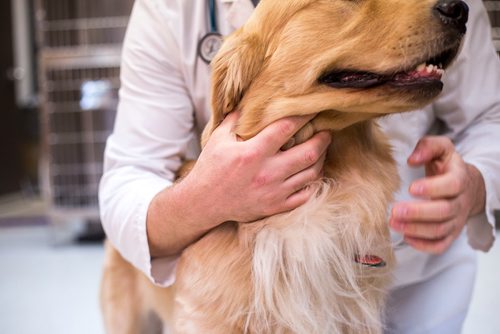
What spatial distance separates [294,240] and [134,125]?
0.40 metres

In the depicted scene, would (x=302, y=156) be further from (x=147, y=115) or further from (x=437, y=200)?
(x=147, y=115)

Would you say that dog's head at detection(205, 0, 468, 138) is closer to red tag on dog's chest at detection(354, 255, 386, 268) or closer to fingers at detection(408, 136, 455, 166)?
fingers at detection(408, 136, 455, 166)

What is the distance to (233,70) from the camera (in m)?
0.90

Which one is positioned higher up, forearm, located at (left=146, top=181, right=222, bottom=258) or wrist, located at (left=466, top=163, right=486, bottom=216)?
wrist, located at (left=466, top=163, right=486, bottom=216)

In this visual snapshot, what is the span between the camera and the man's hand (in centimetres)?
83

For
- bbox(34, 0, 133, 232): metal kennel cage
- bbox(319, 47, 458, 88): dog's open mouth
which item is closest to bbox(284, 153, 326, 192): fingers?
bbox(319, 47, 458, 88): dog's open mouth

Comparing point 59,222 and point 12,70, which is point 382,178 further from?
point 12,70

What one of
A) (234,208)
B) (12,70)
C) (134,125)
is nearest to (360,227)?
(234,208)

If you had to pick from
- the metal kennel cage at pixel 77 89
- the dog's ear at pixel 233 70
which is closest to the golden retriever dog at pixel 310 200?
the dog's ear at pixel 233 70

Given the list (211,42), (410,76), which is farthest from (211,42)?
(410,76)

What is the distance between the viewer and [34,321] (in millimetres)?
1978

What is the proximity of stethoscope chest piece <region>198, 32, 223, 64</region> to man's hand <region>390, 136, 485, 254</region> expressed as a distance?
0.43 meters

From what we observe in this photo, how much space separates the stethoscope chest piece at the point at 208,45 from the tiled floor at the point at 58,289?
652 millimetres

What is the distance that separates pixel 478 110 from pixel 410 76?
1.23 feet
